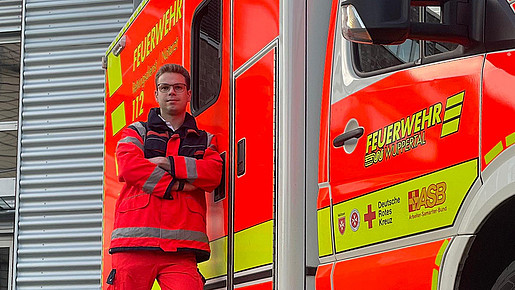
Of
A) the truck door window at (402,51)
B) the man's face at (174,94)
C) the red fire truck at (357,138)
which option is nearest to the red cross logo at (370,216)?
the red fire truck at (357,138)

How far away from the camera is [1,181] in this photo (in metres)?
11.0

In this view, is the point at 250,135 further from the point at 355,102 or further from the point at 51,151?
the point at 51,151

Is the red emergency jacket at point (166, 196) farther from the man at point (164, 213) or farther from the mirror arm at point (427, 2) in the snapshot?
the mirror arm at point (427, 2)

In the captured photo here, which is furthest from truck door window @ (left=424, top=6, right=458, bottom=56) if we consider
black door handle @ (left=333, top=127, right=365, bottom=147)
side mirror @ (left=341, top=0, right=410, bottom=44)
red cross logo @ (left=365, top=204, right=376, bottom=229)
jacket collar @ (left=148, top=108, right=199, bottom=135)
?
jacket collar @ (left=148, top=108, right=199, bottom=135)

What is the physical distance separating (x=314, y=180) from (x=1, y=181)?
810cm

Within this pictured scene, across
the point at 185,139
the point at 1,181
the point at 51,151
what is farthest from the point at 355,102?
the point at 1,181

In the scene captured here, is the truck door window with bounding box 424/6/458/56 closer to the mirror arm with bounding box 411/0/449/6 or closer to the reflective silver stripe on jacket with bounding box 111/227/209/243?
the mirror arm with bounding box 411/0/449/6

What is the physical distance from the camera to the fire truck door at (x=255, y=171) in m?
3.55

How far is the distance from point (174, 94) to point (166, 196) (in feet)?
1.52

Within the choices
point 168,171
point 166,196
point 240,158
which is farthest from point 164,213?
point 240,158

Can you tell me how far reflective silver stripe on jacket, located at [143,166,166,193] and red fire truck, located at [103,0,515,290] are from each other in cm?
26

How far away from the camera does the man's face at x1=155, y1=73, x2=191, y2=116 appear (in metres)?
4.24

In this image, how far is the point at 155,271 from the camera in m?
4.09

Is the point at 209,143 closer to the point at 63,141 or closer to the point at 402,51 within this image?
the point at 402,51
